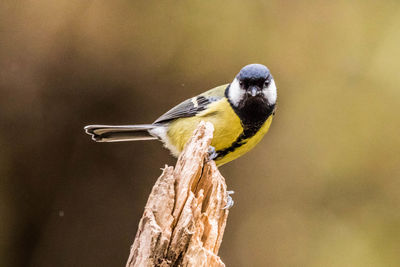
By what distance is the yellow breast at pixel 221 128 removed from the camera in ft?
5.87

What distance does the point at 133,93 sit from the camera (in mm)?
2377

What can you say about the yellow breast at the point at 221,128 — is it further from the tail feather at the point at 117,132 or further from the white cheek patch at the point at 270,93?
the tail feather at the point at 117,132

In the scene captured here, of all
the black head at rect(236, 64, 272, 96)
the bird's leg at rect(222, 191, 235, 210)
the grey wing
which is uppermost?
the black head at rect(236, 64, 272, 96)

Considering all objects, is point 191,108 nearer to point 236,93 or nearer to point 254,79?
point 236,93

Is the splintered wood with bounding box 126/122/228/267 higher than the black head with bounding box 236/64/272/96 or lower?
lower

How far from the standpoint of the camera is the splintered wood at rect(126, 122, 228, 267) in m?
1.20

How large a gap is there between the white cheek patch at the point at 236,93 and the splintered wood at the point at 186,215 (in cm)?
42

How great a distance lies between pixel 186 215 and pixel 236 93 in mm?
740

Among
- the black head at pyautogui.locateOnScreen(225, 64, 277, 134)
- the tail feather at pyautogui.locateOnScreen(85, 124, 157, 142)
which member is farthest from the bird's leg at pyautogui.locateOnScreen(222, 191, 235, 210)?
the tail feather at pyautogui.locateOnScreen(85, 124, 157, 142)

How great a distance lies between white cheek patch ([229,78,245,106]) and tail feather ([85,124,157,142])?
0.41 meters

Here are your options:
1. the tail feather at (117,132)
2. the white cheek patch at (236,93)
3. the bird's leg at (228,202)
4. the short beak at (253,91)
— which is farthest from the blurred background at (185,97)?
the bird's leg at (228,202)

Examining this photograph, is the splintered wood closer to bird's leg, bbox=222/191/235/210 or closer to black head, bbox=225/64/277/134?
bird's leg, bbox=222/191/235/210

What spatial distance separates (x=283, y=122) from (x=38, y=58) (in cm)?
133

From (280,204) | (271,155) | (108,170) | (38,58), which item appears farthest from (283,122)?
(38,58)
